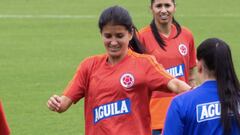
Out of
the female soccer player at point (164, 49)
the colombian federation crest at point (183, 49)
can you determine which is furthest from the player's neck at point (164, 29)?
the colombian federation crest at point (183, 49)

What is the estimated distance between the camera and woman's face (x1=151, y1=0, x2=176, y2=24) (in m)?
7.43

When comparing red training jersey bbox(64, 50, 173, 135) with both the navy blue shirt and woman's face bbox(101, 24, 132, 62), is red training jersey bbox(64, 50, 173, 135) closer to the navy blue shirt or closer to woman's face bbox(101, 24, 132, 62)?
woman's face bbox(101, 24, 132, 62)

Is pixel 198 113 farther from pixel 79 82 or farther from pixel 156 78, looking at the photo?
pixel 79 82

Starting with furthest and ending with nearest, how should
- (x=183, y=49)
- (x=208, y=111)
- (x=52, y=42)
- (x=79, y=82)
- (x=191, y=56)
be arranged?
1. (x=52, y=42)
2. (x=191, y=56)
3. (x=183, y=49)
4. (x=79, y=82)
5. (x=208, y=111)

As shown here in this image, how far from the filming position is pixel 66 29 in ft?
72.2

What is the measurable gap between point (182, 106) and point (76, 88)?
1.19 metres

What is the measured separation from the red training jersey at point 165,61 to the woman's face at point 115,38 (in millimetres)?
1660

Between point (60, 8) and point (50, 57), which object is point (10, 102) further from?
point (60, 8)

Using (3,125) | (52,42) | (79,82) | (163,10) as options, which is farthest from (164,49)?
(52,42)

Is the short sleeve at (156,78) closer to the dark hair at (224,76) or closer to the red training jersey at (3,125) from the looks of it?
the dark hair at (224,76)

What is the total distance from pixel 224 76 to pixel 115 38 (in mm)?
1074

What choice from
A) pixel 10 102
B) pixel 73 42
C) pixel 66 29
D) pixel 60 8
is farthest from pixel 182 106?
pixel 60 8

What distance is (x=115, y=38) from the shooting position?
556 cm

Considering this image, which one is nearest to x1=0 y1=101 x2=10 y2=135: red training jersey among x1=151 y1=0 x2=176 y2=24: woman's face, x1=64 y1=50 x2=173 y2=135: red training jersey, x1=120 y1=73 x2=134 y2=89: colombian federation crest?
x1=64 y1=50 x2=173 y2=135: red training jersey
